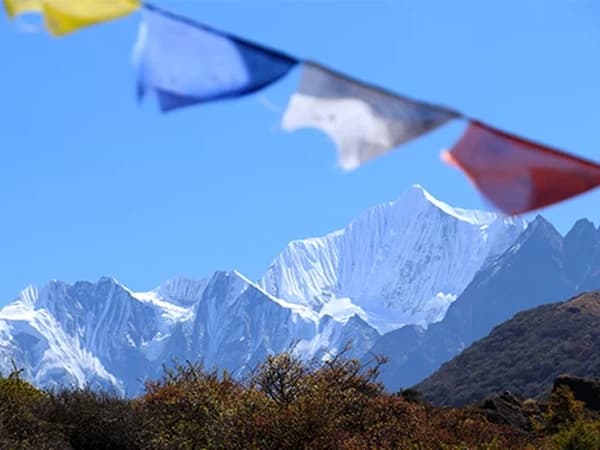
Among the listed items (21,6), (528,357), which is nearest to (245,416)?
(21,6)

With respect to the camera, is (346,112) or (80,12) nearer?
(346,112)

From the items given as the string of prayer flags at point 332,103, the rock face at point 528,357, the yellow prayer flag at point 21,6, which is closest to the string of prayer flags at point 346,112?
the string of prayer flags at point 332,103

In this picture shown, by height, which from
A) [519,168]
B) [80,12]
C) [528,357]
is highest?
[528,357]

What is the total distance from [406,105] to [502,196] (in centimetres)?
78

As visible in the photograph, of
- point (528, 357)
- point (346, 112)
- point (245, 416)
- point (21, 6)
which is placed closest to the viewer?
point (346, 112)

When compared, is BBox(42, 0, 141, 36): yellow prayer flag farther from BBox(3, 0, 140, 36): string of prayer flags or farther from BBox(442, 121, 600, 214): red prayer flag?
BBox(442, 121, 600, 214): red prayer flag

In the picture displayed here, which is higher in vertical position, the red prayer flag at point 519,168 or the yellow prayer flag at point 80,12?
the yellow prayer flag at point 80,12

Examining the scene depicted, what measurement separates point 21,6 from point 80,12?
39cm

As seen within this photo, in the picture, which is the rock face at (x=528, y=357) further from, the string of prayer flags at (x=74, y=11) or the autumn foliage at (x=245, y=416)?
the string of prayer flags at (x=74, y=11)

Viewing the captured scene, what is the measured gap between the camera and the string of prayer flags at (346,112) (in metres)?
5.18

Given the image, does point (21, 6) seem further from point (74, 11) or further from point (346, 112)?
point (346, 112)

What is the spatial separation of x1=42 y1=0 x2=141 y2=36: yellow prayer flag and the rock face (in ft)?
277

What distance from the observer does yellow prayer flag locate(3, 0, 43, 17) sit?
5.40 m

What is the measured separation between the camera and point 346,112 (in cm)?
521
